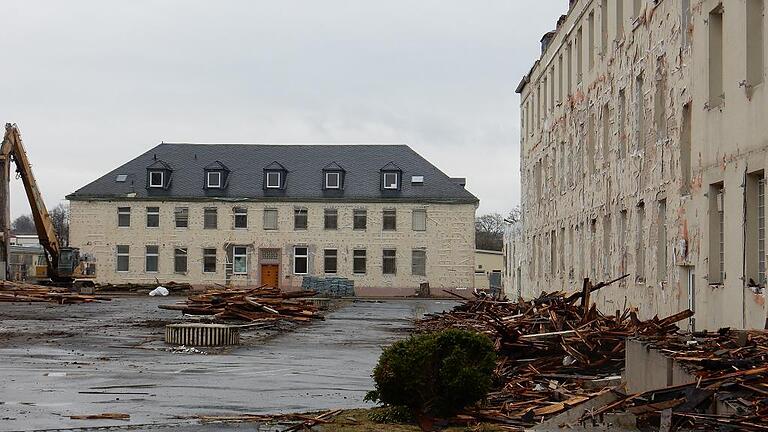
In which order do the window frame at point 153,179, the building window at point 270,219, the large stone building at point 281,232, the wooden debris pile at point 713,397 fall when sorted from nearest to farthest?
the wooden debris pile at point 713,397
the large stone building at point 281,232
the building window at point 270,219
the window frame at point 153,179

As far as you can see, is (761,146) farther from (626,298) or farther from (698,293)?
(626,298)

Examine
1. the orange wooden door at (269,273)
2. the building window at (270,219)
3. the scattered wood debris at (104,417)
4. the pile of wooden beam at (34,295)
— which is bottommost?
the scattered wood debris at (104,417)

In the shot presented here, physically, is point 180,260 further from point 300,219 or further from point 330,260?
point 330,260

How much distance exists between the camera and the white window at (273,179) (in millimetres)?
76875

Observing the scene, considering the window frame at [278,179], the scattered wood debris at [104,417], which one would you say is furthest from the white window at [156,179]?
the scattered wood debris at [104,417]

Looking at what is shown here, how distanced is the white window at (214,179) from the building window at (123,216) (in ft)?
18.4

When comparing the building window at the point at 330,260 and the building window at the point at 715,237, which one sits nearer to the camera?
the building window at the point at 715,237

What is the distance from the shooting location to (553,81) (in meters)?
41.0

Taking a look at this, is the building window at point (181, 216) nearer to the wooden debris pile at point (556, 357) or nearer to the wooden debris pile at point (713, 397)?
the wooden debris pile at point (556, 357)

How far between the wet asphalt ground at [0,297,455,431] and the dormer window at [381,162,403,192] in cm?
4233

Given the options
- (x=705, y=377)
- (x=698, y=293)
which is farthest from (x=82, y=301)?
(x=705, y=377)

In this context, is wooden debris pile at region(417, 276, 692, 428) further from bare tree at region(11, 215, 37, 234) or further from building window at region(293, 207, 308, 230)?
bare tree at region(11, 215, 37, 234)

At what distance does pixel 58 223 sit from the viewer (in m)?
147

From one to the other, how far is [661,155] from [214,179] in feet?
182
